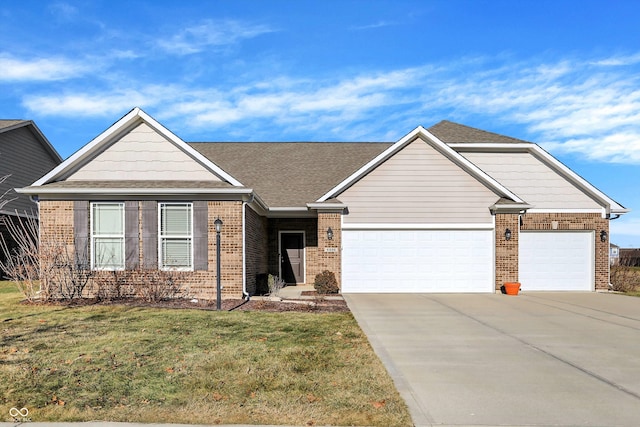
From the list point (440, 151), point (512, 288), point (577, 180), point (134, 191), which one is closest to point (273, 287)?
point (134, 191)

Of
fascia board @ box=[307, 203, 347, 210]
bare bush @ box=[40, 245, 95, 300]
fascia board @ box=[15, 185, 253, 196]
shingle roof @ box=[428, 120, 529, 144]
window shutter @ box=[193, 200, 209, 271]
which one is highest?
shingle roof @ box=[428, 120, 529, 144]

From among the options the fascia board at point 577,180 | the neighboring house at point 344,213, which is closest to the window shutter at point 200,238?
the neighboring house at point 344,213

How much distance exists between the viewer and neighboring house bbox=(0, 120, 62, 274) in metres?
22.0

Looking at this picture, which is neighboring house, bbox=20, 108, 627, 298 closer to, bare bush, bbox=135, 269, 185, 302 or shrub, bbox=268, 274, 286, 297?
bare bush, bbox=135, 269, 185, 302

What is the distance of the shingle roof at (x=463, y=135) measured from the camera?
→ 18.8 meters

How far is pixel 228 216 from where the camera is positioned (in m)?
13.6

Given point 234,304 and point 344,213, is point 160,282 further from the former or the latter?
point 344,213

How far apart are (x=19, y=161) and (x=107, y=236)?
13.9 m

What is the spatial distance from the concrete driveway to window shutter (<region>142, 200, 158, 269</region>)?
19.3ft

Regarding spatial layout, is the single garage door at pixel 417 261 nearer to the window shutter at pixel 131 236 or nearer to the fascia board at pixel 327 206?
the fascia board at pixel 327 206

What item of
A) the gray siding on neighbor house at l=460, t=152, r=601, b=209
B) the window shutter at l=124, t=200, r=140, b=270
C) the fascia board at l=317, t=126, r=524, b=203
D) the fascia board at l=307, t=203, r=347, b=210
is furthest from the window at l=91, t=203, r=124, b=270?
the gray siding on neighbor house at l=460, t=152, r=601, b=209

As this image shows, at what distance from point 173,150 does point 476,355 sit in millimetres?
10452

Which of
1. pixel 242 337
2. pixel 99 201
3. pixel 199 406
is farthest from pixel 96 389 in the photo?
pixel 99 201

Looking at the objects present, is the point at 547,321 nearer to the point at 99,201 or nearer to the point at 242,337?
the point at 242,337
